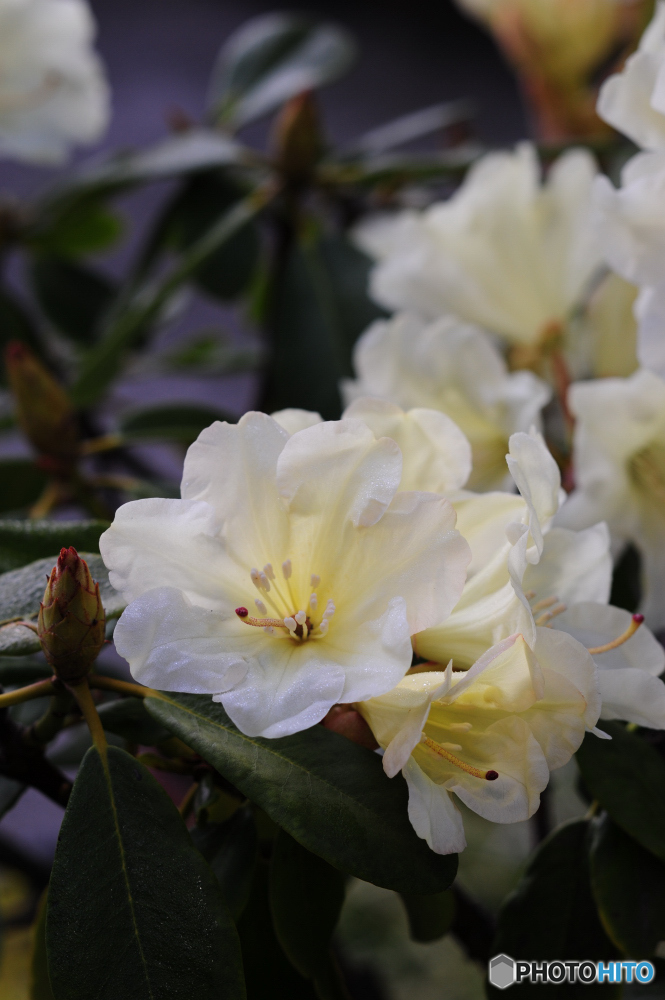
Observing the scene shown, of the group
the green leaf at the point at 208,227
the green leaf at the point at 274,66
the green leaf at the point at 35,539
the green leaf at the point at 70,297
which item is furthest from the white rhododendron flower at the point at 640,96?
the green leaf at the point at 70,297

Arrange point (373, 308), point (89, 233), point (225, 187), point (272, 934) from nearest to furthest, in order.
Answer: point (272, 934) < point (373, 308) < point (225, 187) < point (89, 233)

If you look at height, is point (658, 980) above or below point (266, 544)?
below

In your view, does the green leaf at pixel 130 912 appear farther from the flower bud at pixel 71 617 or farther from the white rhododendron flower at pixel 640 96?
the white rhododendron flower at pixel 640 96

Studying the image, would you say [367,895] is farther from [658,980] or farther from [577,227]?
[577,227]

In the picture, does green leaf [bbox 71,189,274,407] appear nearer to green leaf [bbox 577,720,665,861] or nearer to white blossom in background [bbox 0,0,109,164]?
white blossom in background [bbox 0,0,109,164]

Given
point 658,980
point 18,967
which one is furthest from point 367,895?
point 658,980

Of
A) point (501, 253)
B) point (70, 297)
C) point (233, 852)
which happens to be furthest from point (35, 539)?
point (70, 297)
